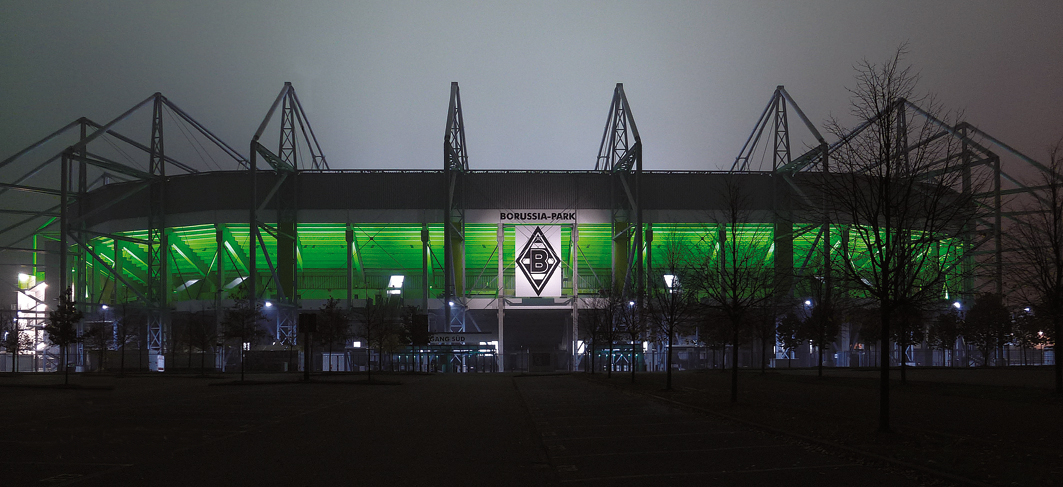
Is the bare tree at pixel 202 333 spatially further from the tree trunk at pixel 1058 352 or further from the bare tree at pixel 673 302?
the tree trunk at pixel 1058 352

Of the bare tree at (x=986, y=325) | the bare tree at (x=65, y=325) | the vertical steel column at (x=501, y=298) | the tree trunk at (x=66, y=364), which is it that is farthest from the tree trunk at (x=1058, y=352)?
the bare tree at (x=65, y=325)

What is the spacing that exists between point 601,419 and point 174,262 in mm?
60880

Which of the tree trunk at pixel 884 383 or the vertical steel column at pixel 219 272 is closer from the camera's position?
the tree trunk at pixel 884 383

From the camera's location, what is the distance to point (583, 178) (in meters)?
64.9

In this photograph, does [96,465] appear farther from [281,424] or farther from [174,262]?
[174,262]

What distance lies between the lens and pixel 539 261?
6400cm

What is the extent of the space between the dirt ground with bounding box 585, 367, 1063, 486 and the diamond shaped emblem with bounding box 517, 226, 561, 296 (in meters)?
37.4

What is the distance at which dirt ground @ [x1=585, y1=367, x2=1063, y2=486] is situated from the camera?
9.92 meters

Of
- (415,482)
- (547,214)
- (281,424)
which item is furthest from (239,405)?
(547,214)

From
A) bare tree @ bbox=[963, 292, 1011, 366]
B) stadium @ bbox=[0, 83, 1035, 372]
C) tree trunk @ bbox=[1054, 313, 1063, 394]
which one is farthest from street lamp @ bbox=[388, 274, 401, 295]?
tree trunk @ bbox=[1054, 313, 1063, 394]

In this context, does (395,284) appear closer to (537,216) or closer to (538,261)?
(538,261)

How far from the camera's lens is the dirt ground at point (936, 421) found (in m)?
9.92

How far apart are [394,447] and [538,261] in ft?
167

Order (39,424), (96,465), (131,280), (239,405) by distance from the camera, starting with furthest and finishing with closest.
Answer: (131,280)
(239,405)
(39,424)
(96,465)
